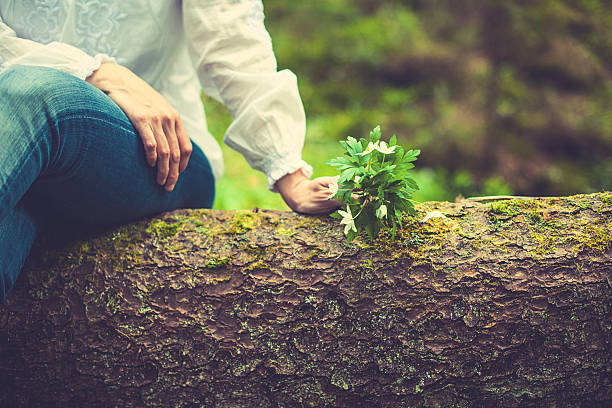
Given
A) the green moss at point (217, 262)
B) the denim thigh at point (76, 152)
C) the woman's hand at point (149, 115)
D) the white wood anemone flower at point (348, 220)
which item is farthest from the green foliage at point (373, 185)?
the denim thigh at point (76, 152)

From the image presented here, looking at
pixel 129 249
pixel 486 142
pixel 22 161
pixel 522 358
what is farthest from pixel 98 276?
pixel 486 142

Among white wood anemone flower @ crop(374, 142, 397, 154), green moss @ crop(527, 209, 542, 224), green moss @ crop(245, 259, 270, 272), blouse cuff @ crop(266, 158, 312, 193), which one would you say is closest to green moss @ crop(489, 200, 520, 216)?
green moss @ crop(527, 209, 542, 224)

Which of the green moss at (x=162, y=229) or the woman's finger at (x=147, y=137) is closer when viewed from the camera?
the woman's finger at (x=147, y=137)

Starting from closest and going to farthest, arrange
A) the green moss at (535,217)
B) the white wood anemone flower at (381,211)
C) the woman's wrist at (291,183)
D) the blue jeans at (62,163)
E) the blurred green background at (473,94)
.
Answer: the blue jeans at (62,163) → the white wood anemone flower at (381,211) → the green moss at (535,217) → the woman's wrist at (291,183) → the blurred green background at (473,94)

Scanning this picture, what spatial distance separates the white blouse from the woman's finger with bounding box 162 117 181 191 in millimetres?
191

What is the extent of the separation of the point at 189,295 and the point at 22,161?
54cm

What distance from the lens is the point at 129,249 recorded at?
53.4 inches

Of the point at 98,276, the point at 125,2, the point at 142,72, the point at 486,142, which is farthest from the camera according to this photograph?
the point at 486,142

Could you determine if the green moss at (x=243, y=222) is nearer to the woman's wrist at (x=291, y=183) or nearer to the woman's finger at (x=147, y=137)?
the woman's wrist at (x=291, y=183)

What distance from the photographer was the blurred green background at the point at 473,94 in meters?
4.99

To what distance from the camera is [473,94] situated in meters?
5.63

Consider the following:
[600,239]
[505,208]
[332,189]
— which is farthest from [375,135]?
[600,239]

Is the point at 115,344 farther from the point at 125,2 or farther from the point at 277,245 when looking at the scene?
the point at 125,2

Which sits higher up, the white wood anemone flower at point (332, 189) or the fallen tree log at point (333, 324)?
the white wood anemone flower at point (332, 189)
